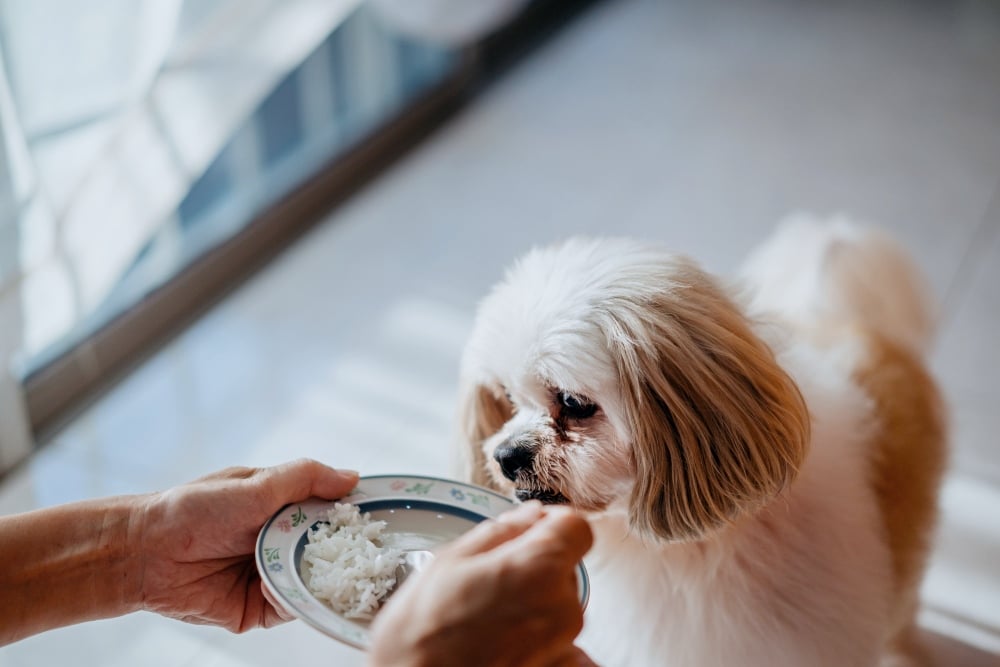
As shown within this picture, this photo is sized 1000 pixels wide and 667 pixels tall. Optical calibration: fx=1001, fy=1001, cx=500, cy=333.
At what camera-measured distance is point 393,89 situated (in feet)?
9.89

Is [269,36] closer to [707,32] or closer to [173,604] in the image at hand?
[173,604]

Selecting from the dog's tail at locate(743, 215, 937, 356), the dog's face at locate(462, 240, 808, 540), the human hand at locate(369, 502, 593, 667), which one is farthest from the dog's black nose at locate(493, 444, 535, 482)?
the dog's tail at locate(743, 215, 937, 356)

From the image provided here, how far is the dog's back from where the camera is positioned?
1224mm

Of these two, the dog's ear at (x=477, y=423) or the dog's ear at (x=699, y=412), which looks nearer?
the dog's ear at (x=699, y=412)

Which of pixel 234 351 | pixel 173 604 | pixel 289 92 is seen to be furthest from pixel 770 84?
pixel 173 604

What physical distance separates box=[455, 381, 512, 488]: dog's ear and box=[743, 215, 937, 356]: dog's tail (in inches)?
17.8

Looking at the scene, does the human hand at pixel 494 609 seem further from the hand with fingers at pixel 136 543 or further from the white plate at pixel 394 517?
the hand with fingers at pixel 136 543

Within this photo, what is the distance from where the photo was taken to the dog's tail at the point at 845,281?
1476 millimetres

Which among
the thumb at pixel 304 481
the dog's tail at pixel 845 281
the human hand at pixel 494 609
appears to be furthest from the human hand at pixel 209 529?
the dog's tail at pixel 845 281

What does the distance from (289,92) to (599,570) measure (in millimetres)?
1999

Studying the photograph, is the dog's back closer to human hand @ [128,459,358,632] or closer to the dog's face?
the dog's face

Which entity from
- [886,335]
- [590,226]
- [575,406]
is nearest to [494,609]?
[575,406]

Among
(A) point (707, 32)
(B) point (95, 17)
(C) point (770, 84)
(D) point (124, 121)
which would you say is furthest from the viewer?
(A) point (707, 32)

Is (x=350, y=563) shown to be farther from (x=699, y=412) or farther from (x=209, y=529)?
(x=699, y=412)
